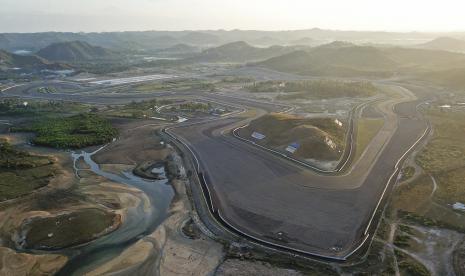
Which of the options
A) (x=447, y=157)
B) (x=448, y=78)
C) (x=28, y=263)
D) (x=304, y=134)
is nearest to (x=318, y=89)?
(x=448, y=78)

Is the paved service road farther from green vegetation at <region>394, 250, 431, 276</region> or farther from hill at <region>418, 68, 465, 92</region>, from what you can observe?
hill at <region>418, 68, 465, 92</region>

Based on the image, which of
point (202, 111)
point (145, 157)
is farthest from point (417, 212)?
point (202, 111)

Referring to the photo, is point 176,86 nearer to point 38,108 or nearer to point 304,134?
point 38,108

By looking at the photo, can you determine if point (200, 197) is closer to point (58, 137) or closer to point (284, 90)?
point (58, 137)

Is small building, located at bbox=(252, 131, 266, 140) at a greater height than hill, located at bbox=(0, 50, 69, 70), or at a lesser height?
greater

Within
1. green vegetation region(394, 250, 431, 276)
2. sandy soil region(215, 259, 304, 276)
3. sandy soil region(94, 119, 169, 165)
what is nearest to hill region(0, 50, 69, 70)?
sandy soil region(94, 119, 169, 165)

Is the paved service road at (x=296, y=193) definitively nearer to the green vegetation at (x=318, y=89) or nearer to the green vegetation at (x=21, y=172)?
the green vegetation at (x=21, y=172)
